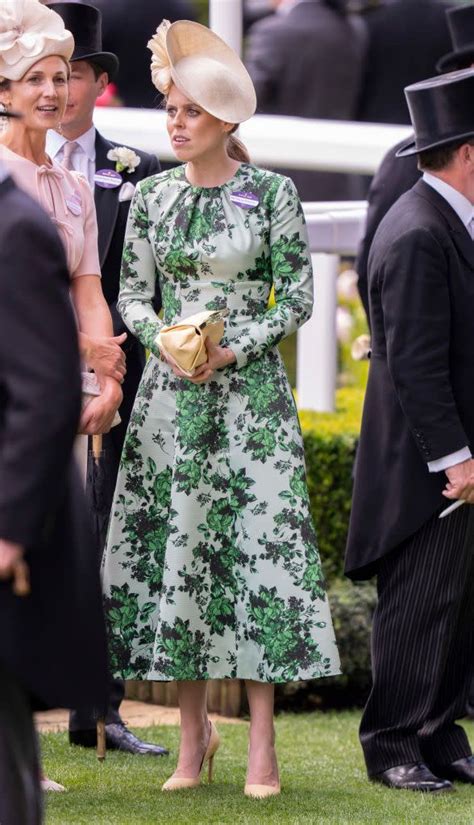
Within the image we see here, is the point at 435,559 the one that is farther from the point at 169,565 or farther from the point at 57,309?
the point at 57,309


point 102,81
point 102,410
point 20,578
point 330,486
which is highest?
point 102,81

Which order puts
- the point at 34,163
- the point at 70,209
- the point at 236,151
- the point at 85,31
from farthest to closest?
the point at 85,31 → the point at 236,151 → the point at 70,209 → the point at 34,163

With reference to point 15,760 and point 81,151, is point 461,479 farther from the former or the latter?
point 15,760

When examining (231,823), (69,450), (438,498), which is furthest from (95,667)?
(438,498)

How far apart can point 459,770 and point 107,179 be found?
7.00ft

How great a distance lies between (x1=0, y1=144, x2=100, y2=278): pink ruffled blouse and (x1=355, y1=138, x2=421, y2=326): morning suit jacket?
4.46 ft

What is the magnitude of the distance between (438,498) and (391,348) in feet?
1.49

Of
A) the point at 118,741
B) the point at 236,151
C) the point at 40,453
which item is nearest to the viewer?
the point at 40,453

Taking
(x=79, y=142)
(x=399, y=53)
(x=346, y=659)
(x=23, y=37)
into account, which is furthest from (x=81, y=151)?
(x=399, y=53)

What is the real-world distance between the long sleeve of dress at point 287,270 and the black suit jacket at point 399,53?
21.4 feet

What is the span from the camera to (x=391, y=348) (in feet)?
17.5

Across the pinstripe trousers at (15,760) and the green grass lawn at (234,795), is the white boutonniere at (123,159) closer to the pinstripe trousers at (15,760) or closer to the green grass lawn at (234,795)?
the green grass lawn at (234,795)

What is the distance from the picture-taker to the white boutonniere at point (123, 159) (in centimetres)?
599

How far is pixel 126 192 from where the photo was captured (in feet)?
19.6
